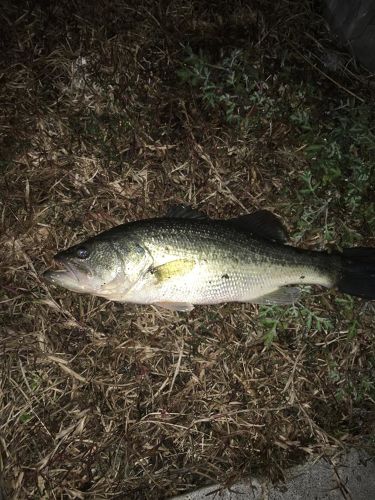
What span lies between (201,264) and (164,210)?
88 centimetres

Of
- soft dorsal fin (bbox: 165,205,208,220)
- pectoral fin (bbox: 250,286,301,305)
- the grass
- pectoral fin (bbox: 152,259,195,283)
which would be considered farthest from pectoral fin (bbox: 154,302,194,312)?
soft dorsal fin (bbox: 165,205,208,220)

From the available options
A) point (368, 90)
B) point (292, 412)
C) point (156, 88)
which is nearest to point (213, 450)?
point (292, 412)

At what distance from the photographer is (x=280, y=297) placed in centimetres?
361

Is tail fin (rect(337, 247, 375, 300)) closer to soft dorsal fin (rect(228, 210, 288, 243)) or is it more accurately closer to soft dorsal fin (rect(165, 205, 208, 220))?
soft dorsal fin (rect(228, 210, 288, 243))

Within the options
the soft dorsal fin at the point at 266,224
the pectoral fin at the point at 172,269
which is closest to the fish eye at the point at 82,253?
the pectoral fin at the point at 172,269

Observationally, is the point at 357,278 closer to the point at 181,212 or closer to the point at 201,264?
the point at 201,264

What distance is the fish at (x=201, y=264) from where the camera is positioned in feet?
10.6

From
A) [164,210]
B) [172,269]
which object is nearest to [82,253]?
[172,269]

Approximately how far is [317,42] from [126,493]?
16.0 feet

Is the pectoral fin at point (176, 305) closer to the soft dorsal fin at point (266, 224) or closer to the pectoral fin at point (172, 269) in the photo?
the pectoral fin at point (172, 269)

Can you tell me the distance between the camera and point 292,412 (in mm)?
3928

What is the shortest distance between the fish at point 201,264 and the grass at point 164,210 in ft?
1.26

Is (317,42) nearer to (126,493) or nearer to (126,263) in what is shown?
(126,263)

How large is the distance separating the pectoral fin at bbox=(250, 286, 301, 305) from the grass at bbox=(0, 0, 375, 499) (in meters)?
0.30
